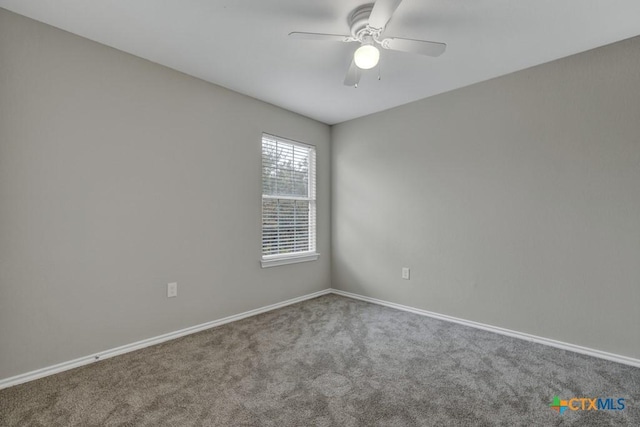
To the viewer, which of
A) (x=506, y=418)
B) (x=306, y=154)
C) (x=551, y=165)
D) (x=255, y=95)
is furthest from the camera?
(x=306, y=154)

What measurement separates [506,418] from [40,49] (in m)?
3.64

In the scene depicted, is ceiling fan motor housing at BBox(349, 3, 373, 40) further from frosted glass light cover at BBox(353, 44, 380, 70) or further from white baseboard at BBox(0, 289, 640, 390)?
white baseboard at BBox(0, 289, 640, 390)

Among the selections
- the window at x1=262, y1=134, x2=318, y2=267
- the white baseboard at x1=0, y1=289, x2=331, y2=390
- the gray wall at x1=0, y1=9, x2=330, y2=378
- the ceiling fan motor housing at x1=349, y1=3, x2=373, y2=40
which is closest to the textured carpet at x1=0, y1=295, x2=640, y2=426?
the white baseboard at x1=0, y1=289, x2=331, y2=390

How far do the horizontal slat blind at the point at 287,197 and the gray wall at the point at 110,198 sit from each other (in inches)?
8.3

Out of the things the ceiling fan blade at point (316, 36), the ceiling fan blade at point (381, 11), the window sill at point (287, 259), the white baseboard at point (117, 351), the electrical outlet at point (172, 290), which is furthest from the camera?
the window sill at point (287, 259)

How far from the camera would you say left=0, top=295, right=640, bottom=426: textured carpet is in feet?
5.29

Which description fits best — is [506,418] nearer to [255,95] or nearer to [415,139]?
[415,139]

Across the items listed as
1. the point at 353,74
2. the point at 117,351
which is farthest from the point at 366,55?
the point at 117,351

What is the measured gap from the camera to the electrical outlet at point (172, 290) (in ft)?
8.66

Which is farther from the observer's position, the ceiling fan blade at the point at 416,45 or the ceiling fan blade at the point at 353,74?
the ceiling fan blade at the point at 353,74

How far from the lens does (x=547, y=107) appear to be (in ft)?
8.32

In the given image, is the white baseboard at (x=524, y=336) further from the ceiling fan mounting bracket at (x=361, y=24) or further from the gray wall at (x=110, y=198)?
the ceiling fan mounting bracket at (x=361, y=24)

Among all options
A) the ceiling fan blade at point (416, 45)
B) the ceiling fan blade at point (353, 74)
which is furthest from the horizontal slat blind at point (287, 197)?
the ceiling fan blade at point (416, 45)

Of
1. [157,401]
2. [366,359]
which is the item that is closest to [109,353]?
[157,401]
